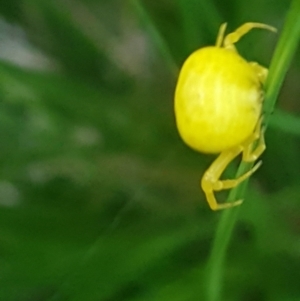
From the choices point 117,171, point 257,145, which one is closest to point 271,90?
point 257,145

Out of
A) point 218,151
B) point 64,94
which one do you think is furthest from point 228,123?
point 64,94

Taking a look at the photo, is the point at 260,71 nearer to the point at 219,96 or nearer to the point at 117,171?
the point at 219,96

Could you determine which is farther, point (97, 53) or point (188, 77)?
point (97, 53)

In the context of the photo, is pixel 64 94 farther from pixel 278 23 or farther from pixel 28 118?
pixel 278 23

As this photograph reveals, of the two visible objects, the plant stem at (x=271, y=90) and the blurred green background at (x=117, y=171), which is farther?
the blurred green background at (x=117, y=171)

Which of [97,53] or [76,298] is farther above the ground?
[97,53]

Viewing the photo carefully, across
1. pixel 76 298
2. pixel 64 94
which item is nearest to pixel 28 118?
pixel 64 94
